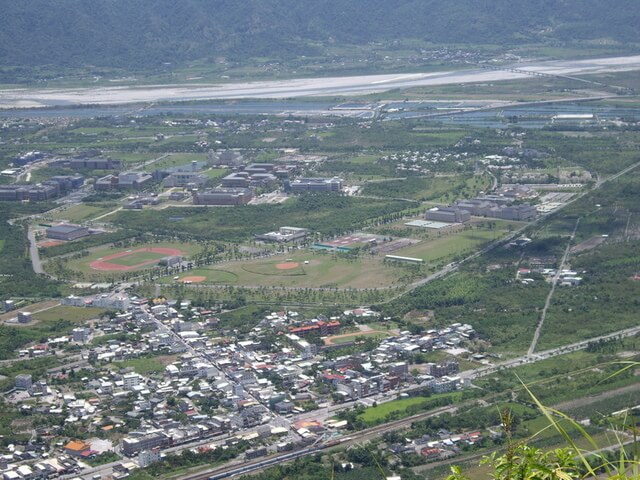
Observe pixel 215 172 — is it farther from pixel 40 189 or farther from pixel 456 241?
pixel 456 241

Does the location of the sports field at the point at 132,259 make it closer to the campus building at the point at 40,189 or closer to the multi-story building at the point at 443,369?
the campus building at the point at 40,189

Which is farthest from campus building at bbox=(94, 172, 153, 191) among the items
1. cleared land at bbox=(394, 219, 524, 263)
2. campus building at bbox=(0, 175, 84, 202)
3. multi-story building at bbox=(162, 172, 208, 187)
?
cleared land at bbox=(394, 219, 524, 263)

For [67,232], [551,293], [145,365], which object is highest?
[145,365]

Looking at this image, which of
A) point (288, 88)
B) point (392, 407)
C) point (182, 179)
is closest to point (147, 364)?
point (392, 407)

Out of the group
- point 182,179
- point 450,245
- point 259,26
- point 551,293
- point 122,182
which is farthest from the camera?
point 259,26

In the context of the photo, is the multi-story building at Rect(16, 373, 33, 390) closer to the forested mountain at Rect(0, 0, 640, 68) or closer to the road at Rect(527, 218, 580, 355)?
the road at Rect(527, 218, 580, 355)

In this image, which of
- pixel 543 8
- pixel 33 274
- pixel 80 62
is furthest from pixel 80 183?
pixel 543 8
